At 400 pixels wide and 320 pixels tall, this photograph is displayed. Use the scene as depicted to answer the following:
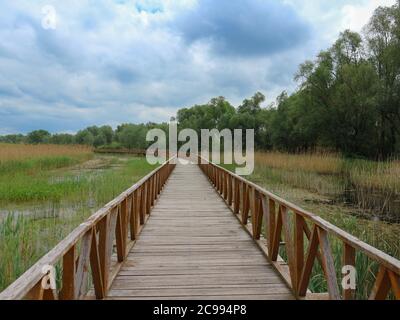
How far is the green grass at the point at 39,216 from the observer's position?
15.3 ft

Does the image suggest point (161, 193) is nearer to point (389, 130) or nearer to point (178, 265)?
point (178, 265)

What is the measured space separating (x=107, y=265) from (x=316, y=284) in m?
2.41

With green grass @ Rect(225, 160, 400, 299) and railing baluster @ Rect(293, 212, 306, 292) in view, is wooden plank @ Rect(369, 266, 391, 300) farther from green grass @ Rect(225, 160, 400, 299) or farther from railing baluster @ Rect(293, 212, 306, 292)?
green grass @ Rect(225, 160, 400, 299)

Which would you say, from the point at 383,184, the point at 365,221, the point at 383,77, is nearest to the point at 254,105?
the point at 383,77

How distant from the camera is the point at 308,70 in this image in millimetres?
29891

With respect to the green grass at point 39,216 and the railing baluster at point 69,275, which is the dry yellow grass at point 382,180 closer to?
the green grass at point 39,216

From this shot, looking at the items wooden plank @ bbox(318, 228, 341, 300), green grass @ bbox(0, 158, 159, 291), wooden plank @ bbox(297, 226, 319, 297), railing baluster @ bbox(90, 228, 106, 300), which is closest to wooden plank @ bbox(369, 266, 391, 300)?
wooden plank @ bbox(318, 228, 341, 300)

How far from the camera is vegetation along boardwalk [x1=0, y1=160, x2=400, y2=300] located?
2.17m

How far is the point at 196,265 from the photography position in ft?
13.4

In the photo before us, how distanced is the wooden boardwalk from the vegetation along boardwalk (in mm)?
10

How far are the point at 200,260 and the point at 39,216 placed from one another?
5.43 meters

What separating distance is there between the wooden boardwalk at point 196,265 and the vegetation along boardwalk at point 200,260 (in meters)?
→ 0.01

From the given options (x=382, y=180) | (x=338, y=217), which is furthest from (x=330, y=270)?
(x=382, y=180)

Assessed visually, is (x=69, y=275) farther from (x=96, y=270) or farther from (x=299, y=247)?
(x=299, y=247)
